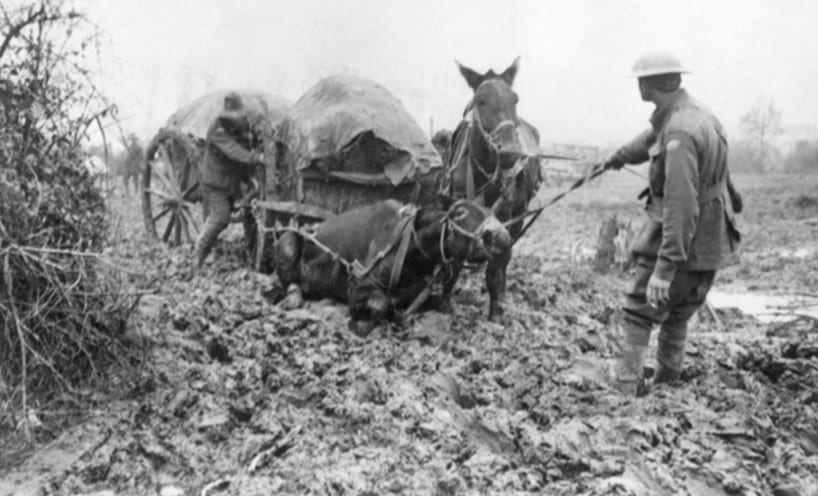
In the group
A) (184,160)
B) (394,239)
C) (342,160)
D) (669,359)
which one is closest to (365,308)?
(394,239)

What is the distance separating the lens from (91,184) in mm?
6035

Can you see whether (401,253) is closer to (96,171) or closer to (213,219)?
(96,171)

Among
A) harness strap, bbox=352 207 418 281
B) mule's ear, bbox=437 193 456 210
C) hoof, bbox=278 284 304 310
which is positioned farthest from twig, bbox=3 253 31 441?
mule's ear, bbox=437 193 456 210

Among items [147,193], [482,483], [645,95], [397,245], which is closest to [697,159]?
[645,95]

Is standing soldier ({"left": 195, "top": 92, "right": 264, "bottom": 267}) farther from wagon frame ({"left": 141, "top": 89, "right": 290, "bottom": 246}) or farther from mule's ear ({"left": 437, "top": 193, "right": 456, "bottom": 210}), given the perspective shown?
mule's ear ({"left": 437, "top": 193, "right": 456, "bottom": 210})

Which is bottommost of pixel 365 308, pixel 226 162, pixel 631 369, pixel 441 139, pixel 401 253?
pixel 365 308

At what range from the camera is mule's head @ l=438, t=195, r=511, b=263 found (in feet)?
23.7

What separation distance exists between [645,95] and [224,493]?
3.49 meters

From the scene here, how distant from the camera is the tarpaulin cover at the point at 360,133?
9.52 m

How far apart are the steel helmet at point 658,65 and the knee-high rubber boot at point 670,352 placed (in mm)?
1689

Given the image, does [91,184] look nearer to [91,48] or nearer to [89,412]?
[91,48]

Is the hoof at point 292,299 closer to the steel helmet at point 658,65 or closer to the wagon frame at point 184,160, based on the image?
the wagon frame at point 184,160

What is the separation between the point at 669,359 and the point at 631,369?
329mm

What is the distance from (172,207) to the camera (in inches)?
523
